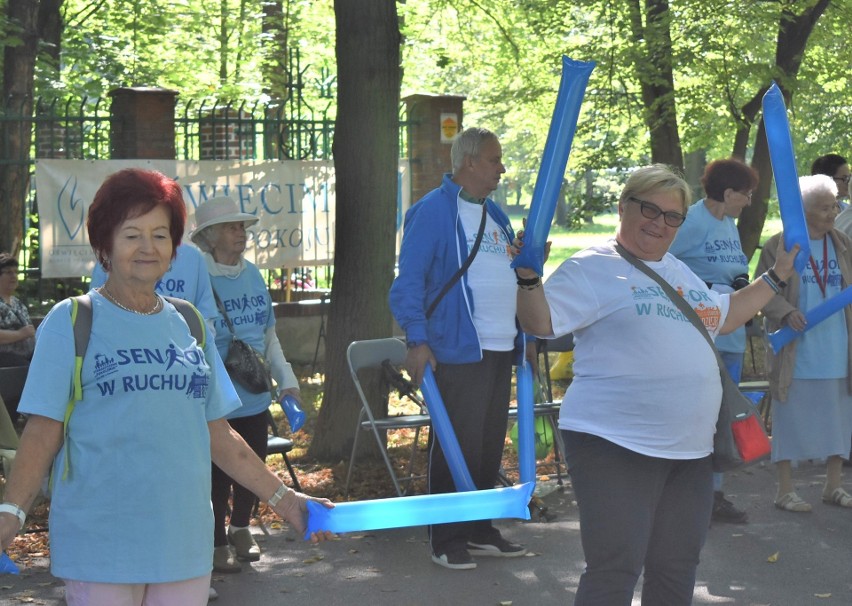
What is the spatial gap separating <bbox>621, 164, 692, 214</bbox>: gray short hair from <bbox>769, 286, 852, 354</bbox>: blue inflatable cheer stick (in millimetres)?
2705

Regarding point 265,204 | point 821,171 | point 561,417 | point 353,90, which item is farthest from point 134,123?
point 561,417

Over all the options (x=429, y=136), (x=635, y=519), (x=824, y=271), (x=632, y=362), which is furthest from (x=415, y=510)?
(x=429, y=136)

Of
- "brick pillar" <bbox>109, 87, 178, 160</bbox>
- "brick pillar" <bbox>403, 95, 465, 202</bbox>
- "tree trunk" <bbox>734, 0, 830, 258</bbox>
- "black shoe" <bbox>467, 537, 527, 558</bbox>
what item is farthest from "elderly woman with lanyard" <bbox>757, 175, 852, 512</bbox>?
"brick pillar" <bbox>109, 87, 178, 160</bbox>

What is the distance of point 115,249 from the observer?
11.1 feet

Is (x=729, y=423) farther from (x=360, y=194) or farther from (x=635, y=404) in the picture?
(x=360, y=194)

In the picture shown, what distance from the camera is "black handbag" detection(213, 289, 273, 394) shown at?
6066mm

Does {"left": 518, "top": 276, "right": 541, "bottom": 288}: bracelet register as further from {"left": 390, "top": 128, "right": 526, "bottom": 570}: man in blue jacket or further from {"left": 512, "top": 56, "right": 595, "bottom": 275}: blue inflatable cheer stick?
{"left": 390, "top": 128, "right": 526, "bottom": 570}: man in blue jacket

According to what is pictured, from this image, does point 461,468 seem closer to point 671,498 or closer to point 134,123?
point 671,498

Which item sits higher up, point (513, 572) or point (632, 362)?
point (632, 362)

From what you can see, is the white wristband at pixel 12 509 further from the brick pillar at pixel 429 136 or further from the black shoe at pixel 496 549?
the brick pillar at pixel 429 136

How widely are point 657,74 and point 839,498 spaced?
7277 mm

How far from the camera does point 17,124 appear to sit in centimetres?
1205

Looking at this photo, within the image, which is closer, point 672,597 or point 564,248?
point 672,597

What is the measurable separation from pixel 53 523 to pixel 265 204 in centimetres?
996
